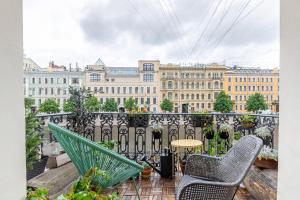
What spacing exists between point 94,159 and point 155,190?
1.26 meters

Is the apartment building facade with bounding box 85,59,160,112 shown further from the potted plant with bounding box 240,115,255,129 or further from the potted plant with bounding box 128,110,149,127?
the potted plant with bounding box 240,115,255,129

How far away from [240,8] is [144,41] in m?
3.77

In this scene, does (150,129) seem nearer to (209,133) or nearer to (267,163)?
(209,133)

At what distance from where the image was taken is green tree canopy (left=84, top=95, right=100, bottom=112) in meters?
4.05

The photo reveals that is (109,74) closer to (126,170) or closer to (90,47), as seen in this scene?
(90,47)

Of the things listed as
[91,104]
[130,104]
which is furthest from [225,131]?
[91,104]

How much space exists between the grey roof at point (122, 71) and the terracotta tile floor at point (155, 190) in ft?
11.3

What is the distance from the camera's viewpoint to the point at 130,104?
4.79 m

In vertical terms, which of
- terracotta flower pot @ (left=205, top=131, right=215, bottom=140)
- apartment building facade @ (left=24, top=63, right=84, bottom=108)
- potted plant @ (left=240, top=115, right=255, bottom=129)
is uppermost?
apartment building facade @ (left=24, top=63, right=84, bottom=108)

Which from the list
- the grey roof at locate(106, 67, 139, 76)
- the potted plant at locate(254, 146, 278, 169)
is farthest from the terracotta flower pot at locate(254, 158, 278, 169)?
the grey roof at locate(106, 67, 139, 76)
